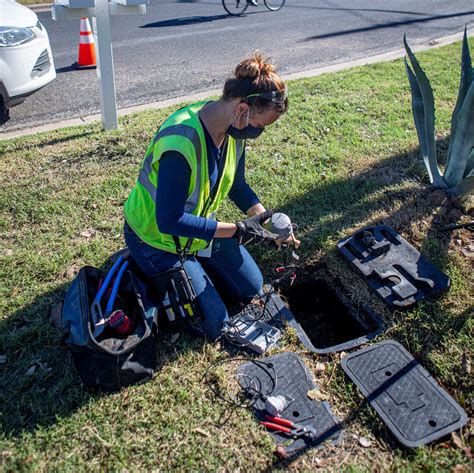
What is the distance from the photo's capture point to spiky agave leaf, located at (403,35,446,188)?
3.88m

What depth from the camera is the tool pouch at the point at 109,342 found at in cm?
254

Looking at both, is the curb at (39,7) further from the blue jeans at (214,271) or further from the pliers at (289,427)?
the pliers at (289,427)

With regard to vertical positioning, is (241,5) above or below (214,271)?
above

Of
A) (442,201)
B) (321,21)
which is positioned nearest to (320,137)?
(442,201)

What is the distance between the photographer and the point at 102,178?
441 cm

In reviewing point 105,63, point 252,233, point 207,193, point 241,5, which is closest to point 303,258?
point 252,233

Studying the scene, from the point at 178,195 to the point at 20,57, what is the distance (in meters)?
3.69

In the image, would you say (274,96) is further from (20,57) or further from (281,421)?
(20,57)

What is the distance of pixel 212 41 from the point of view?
9.05 meters

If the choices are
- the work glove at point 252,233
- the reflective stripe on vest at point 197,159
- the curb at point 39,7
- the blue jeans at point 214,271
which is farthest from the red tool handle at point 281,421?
the curb at point 39,7

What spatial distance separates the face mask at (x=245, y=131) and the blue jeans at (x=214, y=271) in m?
0.73

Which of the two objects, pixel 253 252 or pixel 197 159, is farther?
pixel 253 252

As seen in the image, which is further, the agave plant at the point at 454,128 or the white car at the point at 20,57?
the white car at the point at 20,57

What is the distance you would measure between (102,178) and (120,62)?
3.94m
